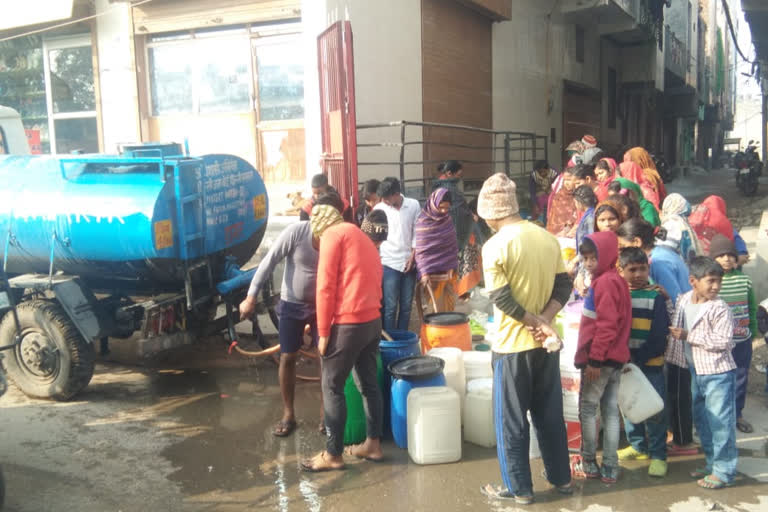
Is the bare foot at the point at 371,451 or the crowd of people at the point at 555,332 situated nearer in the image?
the crowd of people at the point at 555,332

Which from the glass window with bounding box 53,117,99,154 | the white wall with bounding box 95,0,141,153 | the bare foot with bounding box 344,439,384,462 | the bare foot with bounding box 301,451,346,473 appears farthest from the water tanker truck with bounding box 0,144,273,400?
the glass window with bounding box 53,117,99,154

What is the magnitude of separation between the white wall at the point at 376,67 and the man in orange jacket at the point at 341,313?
4.85 meters

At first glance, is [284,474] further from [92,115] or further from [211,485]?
[92,115]

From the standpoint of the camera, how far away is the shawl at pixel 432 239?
21.2 feet

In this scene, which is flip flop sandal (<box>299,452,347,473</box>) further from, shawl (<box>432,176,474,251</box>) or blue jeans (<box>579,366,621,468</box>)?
shawl (<box>432,176,474,251</box>)

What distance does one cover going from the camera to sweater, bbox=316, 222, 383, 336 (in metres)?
4.16

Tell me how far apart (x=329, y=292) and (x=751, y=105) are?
123448 millimetres

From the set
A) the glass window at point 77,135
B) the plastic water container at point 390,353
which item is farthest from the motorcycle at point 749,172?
the plastic water container at point 390,353

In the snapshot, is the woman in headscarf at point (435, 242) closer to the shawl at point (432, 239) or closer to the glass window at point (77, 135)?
the shawl at point (432, 239)

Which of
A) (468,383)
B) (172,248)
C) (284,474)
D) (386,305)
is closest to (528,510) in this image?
(468,383)

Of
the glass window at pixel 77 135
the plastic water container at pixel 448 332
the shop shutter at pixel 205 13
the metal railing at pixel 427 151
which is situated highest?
the shop shutter at pixel 205 13

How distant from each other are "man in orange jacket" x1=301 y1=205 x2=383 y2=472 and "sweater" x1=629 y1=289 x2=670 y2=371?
1.55 meters

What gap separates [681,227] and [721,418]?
208 cm

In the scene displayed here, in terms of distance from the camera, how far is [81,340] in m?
5.64
